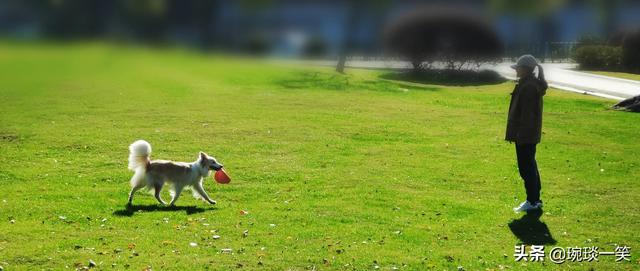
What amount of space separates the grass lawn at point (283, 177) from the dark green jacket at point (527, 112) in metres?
1.38

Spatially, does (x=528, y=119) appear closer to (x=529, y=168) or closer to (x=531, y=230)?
(x=529, y=168)

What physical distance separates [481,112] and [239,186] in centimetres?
1407

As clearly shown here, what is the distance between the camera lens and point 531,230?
12727mm

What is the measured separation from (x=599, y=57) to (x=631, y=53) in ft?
12.3

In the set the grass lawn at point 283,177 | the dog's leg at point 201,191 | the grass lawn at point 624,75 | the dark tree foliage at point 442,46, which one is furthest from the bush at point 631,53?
the dog's leg at point 201,191

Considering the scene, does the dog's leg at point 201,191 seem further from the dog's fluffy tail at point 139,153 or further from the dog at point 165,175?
the dog's fluffy tail at point 139,153

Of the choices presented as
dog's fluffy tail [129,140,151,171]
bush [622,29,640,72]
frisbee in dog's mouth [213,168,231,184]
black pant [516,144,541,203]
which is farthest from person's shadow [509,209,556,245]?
bush [622,29,640,72]

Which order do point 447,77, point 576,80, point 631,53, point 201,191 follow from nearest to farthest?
point 201,191 < point 631,53 < point 576,80 < point 447,77

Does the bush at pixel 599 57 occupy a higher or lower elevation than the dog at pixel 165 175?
higher

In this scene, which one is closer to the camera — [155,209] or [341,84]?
[155,209]

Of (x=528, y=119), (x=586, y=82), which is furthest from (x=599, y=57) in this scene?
(x=528, y=119)

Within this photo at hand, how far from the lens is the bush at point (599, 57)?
36.1 metres

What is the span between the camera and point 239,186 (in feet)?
51.4

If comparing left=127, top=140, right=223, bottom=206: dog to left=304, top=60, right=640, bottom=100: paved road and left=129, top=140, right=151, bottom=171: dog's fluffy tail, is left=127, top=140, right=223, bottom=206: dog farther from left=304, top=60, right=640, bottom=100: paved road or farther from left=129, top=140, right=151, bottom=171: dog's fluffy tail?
left=304, top=60, right=640, bottom=100: paved road
